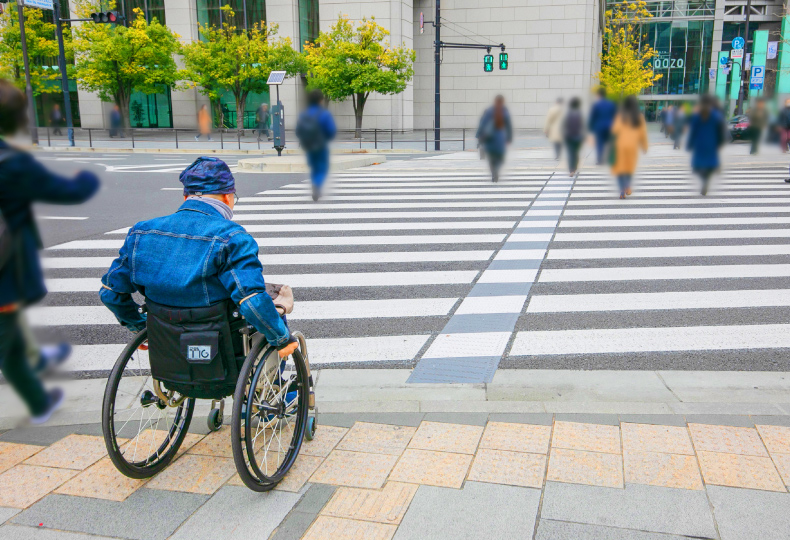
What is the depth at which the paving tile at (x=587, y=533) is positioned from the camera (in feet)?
12.1

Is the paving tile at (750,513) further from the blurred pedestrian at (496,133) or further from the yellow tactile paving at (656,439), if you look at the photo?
the blurred pedestrian at (496,133)

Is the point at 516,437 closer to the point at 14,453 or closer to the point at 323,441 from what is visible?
the point at 323,441

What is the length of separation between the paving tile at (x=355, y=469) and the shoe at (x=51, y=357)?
150 inches

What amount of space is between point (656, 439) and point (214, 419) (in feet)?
10.4

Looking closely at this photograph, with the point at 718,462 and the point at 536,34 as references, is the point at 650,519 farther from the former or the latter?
the point at 536,34

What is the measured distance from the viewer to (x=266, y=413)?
4.39 m

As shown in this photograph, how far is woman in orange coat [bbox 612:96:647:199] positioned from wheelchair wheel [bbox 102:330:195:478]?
375 centimetres

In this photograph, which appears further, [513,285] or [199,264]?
[513,285]

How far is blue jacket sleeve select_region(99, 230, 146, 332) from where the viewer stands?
3928mm

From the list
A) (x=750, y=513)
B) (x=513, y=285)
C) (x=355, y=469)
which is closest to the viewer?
(x=750, y=513)

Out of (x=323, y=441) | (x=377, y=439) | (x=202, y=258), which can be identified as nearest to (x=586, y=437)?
(x=377, y=439)

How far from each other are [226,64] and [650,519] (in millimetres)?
3510

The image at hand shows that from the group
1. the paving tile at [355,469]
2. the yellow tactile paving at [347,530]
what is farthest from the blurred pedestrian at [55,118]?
the paving tile at [355,469]

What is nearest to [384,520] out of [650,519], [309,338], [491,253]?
[650,519]
